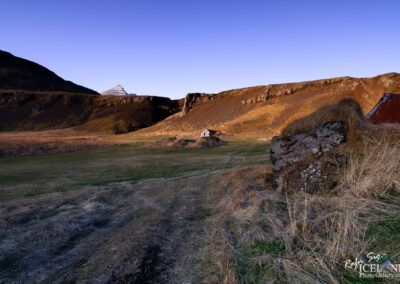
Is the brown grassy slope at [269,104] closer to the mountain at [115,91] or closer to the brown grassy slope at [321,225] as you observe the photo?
the brown grassy slope at [321,225]

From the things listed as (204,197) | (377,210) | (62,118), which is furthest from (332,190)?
(62,118)

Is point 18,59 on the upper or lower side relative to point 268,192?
upper

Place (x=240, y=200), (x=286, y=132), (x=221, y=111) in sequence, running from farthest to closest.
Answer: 1. (x=221, y=111)
2. (x=286, y=132)
3. (x=240, y=200)

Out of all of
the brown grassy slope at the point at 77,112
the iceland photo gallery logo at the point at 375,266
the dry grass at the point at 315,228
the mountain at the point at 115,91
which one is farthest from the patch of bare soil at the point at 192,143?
the mountain at the point at 115,91

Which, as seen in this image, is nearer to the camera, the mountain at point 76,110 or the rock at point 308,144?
the rock at point 308,144

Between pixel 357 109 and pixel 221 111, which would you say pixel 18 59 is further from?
pixel 357 109

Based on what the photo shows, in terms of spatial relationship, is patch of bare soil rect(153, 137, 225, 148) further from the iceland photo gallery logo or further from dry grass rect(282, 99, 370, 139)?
the iceland photo gallery logo

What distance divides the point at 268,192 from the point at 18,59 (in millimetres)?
106033

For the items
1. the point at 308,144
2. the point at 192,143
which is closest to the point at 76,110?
the point at 192,143

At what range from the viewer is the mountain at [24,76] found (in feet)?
227

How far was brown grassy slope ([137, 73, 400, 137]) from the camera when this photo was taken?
29219mm

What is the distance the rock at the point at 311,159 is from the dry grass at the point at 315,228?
367 mm

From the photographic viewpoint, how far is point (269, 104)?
38969 mm

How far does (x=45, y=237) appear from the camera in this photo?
3.50 metres
